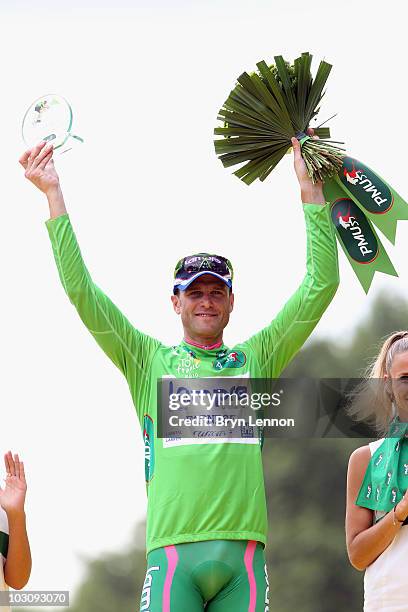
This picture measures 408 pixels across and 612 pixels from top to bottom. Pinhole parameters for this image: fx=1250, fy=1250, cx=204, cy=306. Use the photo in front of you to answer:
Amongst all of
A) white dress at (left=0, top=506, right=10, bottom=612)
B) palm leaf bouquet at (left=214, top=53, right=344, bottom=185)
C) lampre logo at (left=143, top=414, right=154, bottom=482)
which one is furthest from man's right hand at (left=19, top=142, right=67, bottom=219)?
white dress at (left=0, top=506, right=10, bottom=612)

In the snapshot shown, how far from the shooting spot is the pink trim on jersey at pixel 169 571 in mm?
5078

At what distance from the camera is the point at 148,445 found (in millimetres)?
5488

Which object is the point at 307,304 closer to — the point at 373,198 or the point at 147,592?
the point at 373,198

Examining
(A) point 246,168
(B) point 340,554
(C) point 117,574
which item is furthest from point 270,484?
(A) point 246,168

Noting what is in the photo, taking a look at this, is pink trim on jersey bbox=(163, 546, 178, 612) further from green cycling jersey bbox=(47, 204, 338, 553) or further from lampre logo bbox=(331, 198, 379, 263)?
lampre logo bbox=(331, 198, 379, 263)

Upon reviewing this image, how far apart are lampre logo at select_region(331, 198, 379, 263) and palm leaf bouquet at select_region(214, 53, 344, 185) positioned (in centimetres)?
19

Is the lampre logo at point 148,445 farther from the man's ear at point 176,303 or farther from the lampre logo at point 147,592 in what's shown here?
the man's ear at point 176,303

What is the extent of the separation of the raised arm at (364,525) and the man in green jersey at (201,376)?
1.24ft

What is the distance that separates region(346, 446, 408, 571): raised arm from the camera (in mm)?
5148

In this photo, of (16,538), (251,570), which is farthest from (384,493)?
(16,538)

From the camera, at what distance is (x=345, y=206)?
6.10 meters

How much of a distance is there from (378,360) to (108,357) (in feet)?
4.02

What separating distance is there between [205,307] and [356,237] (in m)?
0.91

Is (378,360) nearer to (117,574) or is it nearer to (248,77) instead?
(248,77)
